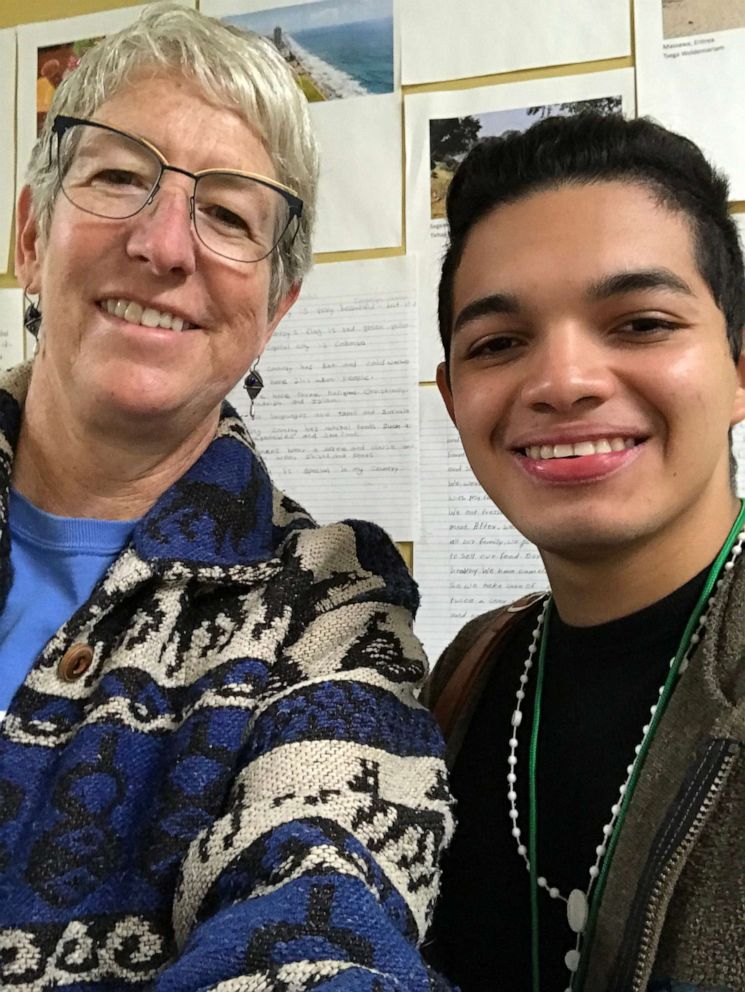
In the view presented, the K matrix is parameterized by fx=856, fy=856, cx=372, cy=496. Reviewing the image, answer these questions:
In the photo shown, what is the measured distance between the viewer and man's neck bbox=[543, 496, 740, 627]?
0.72 m

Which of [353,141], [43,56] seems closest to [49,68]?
[43,56]

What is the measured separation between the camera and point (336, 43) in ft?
4.53

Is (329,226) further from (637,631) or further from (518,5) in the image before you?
(637,631)

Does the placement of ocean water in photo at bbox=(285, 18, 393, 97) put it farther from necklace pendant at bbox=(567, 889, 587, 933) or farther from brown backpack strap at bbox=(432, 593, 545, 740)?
necklace pendant at bbox=(567, 889, 587, 933)

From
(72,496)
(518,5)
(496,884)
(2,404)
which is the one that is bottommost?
(496,884)

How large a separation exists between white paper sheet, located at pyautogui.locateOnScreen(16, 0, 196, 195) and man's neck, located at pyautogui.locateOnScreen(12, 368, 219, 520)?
863mm

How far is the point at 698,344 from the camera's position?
68 cm

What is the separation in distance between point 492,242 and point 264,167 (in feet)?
0.83

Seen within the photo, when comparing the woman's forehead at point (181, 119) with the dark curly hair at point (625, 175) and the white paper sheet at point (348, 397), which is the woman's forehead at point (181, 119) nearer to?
the dark curly hair at point (625, 175)

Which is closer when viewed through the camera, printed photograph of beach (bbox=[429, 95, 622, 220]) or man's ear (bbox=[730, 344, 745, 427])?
man's ear (bbox=[730, 344, 745, 427])

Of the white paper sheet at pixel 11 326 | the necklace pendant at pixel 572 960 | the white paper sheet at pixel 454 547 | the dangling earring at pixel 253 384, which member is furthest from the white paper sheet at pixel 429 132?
the necklace pendant at pixel 572 960

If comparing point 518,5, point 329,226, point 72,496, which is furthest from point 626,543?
point 518,5

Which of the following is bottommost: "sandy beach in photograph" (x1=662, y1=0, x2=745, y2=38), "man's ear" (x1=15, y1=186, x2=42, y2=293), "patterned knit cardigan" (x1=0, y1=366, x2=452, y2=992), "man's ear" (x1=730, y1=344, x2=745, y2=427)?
"patterned knit cardigan" (x1=0, y1=366, x2=452, y2=992)

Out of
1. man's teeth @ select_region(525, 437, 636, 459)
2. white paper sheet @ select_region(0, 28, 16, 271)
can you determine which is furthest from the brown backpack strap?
white paper sheet @ select_region(0, 28, 16, 271)
